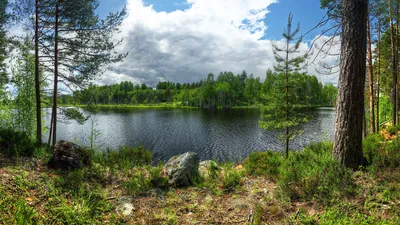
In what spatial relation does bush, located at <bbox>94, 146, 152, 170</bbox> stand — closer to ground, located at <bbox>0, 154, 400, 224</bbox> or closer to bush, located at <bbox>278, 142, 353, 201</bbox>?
ground, located at <bbox>0, 154, 400, 224</bbox>

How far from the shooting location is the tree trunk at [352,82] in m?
4.61

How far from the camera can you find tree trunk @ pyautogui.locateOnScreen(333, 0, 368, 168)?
4613mm

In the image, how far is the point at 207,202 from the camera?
4430mm

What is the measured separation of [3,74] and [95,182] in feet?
37.7

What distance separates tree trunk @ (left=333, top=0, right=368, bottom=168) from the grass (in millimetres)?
488

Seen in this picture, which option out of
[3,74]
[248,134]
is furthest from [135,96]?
[3,74]

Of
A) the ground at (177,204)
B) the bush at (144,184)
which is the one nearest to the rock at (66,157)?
the ground at (177,204)

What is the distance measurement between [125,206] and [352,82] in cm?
586

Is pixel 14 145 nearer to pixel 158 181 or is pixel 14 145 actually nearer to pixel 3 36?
pixel 158 181

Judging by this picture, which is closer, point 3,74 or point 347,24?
point 347,24

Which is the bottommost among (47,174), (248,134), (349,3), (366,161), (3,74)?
(248,134)

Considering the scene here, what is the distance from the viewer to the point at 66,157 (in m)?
5.71

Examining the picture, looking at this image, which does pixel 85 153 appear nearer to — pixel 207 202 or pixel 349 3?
pixel 207 202

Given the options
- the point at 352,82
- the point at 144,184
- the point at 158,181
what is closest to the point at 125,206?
the point at 144,184
